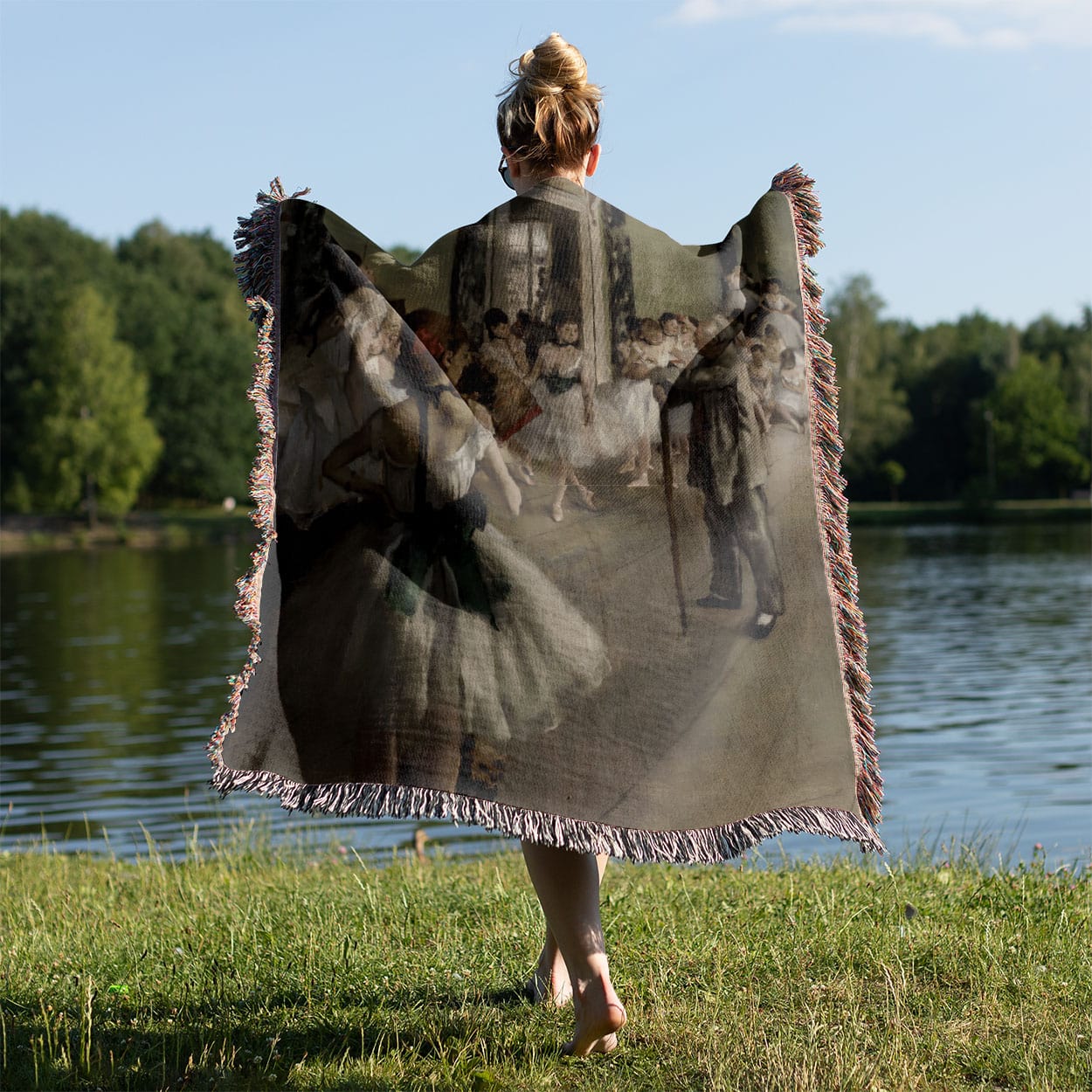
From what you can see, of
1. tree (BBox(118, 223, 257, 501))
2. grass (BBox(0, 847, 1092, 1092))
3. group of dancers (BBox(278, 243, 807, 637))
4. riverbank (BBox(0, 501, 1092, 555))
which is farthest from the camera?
tree (BBox(118, 223, 257, 501))

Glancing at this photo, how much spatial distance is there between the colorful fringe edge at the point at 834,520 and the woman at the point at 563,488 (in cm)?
55

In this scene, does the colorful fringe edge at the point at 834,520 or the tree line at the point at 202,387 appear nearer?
the colorful fringe edge at the point at 834,520

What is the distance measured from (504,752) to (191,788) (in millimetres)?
9275

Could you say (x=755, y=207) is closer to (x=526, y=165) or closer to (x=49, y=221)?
(x=526, y=165)

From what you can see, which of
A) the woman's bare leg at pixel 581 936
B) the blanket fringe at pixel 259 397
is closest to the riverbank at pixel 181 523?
the blanket fringe at pixel 259 397

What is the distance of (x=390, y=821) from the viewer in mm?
9320

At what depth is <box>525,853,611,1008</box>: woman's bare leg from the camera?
3.36m

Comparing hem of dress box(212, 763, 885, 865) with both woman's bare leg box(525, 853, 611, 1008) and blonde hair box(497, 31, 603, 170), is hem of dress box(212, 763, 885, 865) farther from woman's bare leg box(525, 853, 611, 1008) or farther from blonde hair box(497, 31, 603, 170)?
blonde hair box(497, 31, 603, 170)

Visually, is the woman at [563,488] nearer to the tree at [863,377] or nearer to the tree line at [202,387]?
the tree line at [202,387]

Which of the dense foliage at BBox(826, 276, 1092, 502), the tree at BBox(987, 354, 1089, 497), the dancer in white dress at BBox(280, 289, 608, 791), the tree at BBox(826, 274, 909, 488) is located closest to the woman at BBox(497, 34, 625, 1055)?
the dancer in white dress at BBox(280, 289, 608, 791)

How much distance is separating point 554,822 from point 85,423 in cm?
5174

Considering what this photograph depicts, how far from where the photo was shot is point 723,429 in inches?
127

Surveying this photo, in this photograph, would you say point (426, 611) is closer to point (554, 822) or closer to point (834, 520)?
point (554, 822)

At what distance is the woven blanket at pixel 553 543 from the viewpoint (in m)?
3.05
